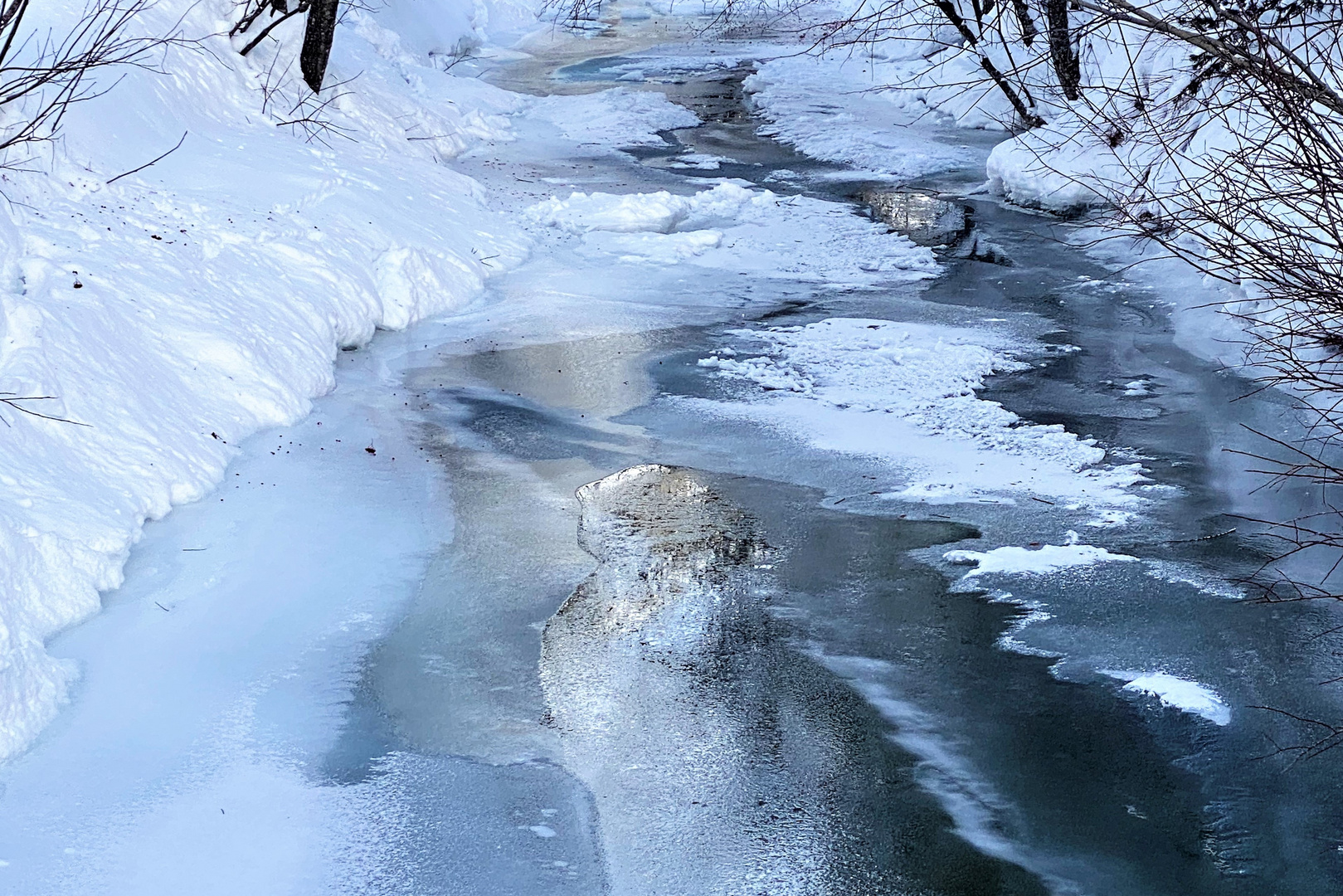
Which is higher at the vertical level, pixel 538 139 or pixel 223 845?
pixel 538 139

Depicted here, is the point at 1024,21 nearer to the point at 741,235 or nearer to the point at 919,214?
the point at 741,235

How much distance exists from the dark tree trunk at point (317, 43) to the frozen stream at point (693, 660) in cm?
621

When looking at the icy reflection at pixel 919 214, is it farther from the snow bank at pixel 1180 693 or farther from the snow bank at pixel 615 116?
the snow bank at pixel 1180 693

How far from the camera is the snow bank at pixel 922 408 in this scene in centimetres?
663

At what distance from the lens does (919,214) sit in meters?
13.2

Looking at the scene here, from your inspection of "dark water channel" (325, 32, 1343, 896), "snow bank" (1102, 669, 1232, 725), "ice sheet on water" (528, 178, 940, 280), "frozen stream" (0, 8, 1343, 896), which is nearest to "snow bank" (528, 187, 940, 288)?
"ice sheet on water" (528, 178, 940, 280)

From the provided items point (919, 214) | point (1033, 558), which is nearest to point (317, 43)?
point (919, 214)

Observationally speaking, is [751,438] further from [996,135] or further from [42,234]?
[996,135]

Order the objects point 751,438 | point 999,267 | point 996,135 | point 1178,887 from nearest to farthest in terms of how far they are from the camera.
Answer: point 1178,887 < point 751,438 < point 999,267 < point 996,135

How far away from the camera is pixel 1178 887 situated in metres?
3.78

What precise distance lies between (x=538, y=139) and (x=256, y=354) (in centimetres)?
1007

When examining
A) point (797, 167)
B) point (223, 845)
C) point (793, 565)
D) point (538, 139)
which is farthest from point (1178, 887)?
point (538, 139)

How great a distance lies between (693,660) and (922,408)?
3219 millimetres

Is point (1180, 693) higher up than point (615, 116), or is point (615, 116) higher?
point (615, 116)
